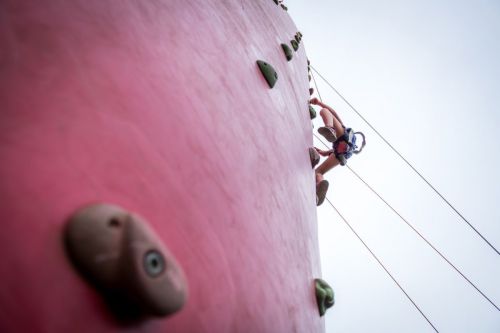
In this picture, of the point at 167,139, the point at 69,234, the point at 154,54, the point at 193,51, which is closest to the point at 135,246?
the point at 69,234

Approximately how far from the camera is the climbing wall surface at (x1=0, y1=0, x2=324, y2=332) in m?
0.43

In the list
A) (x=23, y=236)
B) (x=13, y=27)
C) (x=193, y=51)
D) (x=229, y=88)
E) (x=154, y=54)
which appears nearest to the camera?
(x=23, y=236)

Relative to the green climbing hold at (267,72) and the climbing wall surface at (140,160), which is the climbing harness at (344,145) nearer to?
the green climbing hold at (267,72)

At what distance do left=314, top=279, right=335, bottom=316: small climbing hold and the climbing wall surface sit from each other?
0.75 feet

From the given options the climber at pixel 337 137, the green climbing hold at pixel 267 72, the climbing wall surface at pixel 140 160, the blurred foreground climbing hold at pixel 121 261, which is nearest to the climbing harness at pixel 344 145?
the climber at pixel 337 137

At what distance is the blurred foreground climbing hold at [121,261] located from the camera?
43 centimetres

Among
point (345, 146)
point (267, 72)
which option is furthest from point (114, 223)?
point (345, 146)

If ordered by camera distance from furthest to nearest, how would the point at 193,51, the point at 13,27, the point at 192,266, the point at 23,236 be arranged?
the point at 193,51 < the point at 192,266 < the point at 13,27 < the point at 23,236

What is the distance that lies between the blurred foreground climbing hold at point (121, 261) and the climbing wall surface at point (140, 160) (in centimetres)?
2

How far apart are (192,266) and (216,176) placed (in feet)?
0.96

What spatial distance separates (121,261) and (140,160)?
9.9 inches

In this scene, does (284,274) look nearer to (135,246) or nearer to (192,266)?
(192,266)

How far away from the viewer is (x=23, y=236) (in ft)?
1.33

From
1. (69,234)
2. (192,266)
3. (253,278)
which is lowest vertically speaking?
(253,278)
